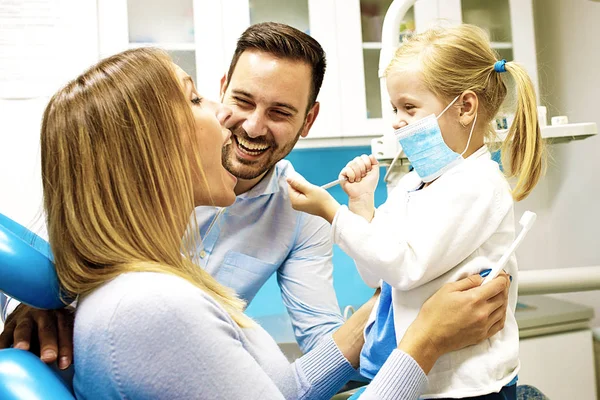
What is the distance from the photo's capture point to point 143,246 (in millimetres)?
729

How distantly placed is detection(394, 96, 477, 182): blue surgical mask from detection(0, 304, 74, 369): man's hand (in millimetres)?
720

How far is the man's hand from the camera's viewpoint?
27.4 inches

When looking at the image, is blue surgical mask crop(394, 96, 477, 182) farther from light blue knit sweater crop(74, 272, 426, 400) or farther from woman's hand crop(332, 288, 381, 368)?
light blue knit sweater crop(74, 272, 426, 400)

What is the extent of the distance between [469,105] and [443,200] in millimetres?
265

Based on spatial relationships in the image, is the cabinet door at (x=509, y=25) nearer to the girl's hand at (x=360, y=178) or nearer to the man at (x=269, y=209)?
the man at (x=269, y=209)

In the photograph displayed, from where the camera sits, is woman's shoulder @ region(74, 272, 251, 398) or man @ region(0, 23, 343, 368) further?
man @ region(0, 23, 343, 368)

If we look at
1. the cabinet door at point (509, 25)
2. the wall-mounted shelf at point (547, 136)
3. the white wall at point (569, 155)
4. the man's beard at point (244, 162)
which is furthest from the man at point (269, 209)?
the white wall at point (569, 155)

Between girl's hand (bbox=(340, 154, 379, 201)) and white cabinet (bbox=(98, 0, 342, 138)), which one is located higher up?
white cabinet (bbox=(98, 0, 342, 138))

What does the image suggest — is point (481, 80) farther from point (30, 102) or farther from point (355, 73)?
point (30, 102)

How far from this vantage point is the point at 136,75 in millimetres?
763

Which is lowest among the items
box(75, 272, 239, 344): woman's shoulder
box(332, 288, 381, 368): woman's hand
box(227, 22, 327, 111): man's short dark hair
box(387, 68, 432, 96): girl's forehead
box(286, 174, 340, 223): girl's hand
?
box(332, 288, 381, 368): woman's hand

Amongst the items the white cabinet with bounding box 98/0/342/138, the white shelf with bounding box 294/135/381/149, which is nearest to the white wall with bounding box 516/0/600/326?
the white shelf with bounding box 294/135/381/149

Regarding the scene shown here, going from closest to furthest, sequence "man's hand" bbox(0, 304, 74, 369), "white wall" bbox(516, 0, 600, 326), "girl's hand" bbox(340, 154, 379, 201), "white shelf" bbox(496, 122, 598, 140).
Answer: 1. "man's hand" bbox(0, 304, 74, 369)
2. "girl's hand" bbox(340, 154, 379, 201)
3. "white shelf" bbox(496, 122, 598, 140)
4. "white wall" bbox(516, 0, 600, 326)

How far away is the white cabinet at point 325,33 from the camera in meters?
2.18
